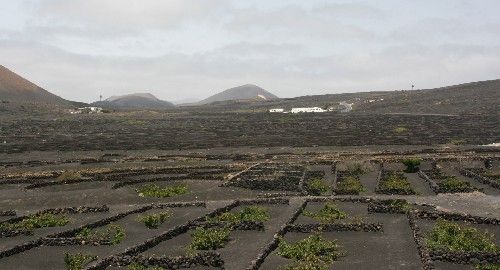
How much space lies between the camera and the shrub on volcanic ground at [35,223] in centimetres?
3740

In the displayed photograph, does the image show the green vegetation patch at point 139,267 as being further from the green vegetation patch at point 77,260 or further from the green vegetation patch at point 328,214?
the green vegetation patch at point 328,214

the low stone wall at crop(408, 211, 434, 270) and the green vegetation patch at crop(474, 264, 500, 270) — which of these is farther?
the low stone wall at crop(408, 211, 434, 270)

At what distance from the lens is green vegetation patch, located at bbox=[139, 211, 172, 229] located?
1457 inches

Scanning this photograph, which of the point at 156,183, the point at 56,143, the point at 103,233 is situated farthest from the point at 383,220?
the point at 56,143

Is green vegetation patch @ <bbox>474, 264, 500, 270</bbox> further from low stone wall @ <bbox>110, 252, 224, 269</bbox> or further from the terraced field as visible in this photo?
low stone wall @ <bbox>110, 252, 224, 269</bbox>

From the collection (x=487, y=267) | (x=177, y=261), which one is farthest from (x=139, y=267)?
(x=487, y=267)

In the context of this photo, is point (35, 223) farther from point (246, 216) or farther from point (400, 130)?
point (400, 130)

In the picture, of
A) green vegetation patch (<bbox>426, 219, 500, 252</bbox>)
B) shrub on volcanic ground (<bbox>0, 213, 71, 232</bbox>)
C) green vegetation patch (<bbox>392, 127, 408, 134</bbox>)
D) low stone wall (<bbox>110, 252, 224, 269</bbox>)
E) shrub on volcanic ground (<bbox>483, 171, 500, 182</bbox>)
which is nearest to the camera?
low stone wall (<bbox>110, 252, 224, 269</bbox>)

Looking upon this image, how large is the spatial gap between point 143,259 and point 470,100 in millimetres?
170264

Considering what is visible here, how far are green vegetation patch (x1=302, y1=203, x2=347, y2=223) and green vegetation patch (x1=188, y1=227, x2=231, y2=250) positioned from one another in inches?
284

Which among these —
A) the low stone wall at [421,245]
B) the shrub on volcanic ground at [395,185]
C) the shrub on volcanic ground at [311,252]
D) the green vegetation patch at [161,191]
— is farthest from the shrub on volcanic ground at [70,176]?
the low stone wall at [421,245]

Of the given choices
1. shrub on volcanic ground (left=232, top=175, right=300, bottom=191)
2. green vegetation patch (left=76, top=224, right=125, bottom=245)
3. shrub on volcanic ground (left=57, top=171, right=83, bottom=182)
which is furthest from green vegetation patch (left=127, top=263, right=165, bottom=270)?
shrub on volcanic ground (left=57, top=171, right=83, bottom=182)

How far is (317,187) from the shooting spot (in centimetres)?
4916

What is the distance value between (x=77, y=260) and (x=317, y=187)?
26.9 meters
